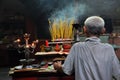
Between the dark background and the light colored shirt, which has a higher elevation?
the dark background

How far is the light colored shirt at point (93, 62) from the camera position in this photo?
2.85 metres

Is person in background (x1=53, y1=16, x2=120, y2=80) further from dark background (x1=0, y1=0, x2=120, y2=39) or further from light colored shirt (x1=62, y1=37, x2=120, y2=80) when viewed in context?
dark background (x1=0, y1=0, x2=120, y2=39)

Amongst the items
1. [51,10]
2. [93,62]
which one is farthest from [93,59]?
[51,10]

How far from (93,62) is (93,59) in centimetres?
3

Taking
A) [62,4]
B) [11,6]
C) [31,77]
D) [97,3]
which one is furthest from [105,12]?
[31,77]

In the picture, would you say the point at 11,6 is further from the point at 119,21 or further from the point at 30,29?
the point at 119,21

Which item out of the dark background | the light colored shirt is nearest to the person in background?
the light colored shirt

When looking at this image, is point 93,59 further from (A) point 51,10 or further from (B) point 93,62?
(A) point 51,10

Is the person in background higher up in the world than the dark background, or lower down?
lower down

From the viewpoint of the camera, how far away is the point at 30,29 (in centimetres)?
963

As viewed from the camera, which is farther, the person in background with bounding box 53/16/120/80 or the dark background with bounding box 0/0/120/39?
the dark background with bounding box 0/0/120/39

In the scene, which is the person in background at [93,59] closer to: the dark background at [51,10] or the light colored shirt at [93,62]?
the light colored shirt at [93,62]

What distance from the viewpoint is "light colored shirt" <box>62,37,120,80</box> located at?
285 centimetres

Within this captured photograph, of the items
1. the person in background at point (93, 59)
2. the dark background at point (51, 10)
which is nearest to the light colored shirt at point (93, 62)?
the person in background at point (93, 59)
